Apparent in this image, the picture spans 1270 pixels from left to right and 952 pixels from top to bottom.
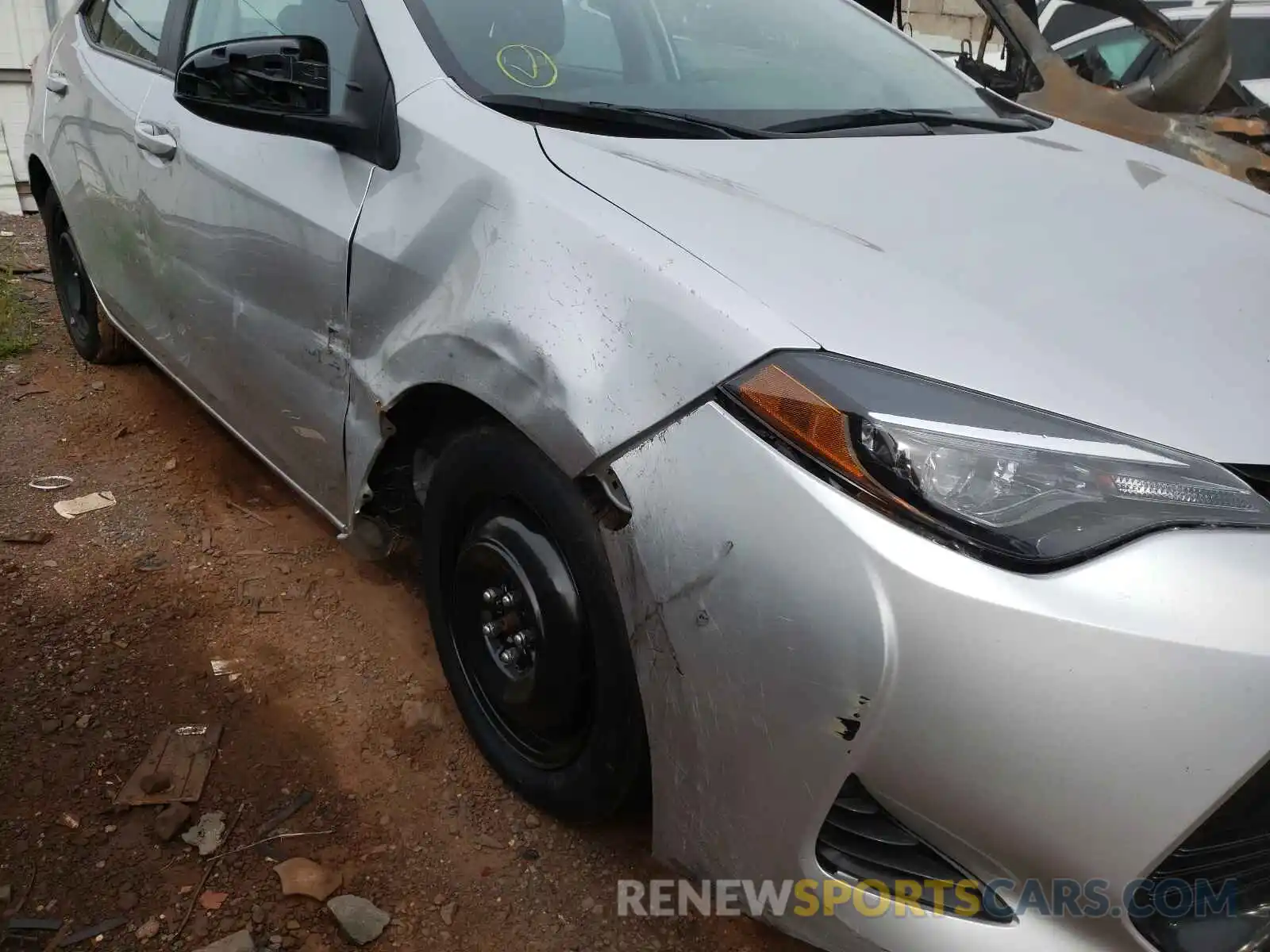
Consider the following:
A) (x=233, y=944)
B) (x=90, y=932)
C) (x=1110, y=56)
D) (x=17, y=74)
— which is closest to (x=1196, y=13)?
(x=1110, y=56)

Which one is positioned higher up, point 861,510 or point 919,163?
point 919,163

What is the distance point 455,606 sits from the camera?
207 centimetres

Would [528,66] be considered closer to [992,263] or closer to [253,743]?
[992,263]

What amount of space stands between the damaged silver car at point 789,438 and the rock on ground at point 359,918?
0.35m

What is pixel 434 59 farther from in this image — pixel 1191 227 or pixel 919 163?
pixel 1191 227

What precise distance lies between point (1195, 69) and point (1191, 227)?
388 centimetres

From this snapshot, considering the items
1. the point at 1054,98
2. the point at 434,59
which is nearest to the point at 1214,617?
the point at 434,59

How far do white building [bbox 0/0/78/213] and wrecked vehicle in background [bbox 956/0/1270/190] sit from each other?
6347mm

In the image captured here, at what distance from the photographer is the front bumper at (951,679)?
1.14 m

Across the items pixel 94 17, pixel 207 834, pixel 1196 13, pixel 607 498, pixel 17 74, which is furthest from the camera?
pixel 17 74

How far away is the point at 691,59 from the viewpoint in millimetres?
2234

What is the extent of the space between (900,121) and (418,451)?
1.28 metres

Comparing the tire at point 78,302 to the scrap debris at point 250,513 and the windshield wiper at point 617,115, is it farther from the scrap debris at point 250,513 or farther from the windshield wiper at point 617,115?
the windshield wiper at point 617,115

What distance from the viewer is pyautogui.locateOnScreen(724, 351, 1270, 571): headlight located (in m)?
1.22
